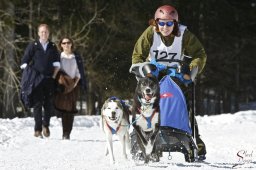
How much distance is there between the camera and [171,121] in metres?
5.81

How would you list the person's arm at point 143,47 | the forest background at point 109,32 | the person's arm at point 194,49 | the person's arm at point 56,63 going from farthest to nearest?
the forest background at point 109,32
the person's arm at point 56,63
the person's arm at point 194,49
the person's arm at point 143,47

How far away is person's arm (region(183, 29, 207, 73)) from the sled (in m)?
0.51

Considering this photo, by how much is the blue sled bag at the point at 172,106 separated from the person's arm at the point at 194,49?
499 mm

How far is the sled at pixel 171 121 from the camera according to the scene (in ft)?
19.0

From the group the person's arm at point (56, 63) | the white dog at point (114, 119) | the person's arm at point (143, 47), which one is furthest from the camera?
the person's arm at point (56, 63)

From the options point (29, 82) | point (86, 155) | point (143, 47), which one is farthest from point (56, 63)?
point (143, 47)

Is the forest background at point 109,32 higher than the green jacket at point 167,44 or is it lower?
higher

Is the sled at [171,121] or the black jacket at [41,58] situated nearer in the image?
the sled at [171,121]

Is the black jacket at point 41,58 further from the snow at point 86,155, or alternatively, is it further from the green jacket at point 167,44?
the green jacket at point 167,44

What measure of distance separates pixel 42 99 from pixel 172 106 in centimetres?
455

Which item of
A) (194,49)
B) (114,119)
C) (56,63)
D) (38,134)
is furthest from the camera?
(56,63)

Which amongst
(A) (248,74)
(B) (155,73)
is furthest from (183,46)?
(A) (248,74)

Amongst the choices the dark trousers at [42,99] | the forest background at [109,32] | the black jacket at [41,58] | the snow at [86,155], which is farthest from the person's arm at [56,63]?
the forest background at [109,32]

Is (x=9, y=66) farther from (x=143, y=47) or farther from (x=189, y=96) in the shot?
(x=189, y=96)
